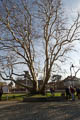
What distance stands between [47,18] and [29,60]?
27.6ft

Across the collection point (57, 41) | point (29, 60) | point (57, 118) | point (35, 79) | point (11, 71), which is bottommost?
point (57, 118)

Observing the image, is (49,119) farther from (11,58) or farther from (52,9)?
(52,9)

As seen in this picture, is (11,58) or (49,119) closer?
(49,119)

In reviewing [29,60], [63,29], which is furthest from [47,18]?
[29,60]

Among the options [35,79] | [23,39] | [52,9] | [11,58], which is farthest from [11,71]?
[52,9]

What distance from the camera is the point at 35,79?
2256cm

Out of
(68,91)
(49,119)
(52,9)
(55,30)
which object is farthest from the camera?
(55,30)

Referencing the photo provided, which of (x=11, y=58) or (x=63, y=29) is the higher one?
(x=63, y=29)

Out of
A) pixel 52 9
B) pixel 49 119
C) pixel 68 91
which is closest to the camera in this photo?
pixel 49 119

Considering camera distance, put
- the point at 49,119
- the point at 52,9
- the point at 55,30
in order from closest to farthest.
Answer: the point at 49,119
the point at 52,9
the point at 55,30

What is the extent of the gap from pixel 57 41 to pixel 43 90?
31.4 ft

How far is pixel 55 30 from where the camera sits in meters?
23.1

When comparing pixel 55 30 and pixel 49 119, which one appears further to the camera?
pixel 55 30

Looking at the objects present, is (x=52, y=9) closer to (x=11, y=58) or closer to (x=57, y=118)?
(x=11, y=58)
